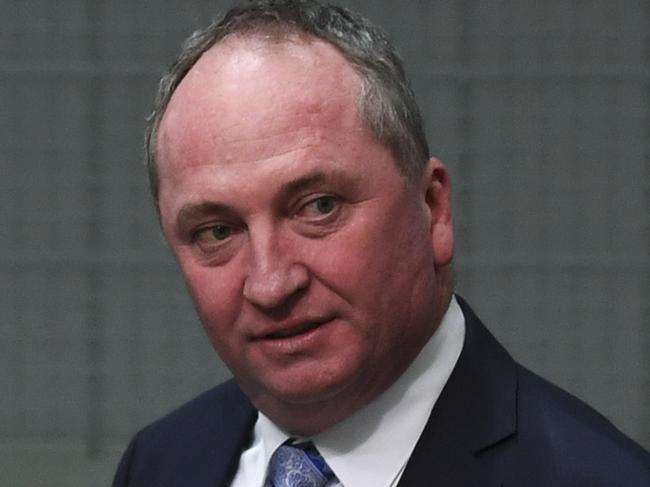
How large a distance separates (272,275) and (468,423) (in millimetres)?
438

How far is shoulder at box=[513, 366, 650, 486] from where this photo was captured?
251 cm

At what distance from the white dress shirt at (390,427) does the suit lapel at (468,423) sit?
0.7 inches

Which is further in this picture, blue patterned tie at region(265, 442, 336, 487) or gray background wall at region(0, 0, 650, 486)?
gray background wall at region(0, 0, 650, 486)

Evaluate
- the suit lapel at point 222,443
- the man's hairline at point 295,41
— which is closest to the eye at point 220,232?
the man's hairline at point 295,41

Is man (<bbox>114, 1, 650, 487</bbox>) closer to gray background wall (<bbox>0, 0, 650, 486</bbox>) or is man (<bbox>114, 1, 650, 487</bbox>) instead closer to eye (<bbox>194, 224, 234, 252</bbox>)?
eye (<bbox>194, 224, 234, 252</bbox>)

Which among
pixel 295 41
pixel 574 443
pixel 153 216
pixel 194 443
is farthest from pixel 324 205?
pixel 153 216

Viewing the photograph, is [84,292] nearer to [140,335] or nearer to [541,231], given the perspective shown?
[140,335]

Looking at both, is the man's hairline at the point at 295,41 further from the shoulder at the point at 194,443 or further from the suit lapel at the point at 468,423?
the shoulder at the point at 194,443

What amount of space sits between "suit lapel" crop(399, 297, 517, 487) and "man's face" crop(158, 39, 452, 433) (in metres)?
0.16

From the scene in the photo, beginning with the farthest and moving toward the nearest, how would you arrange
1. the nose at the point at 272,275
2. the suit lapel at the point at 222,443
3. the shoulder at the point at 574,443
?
the suit lapel at the point at 222,443 < the shoulder at the point at 574,443 < the nose at the point at 272,275

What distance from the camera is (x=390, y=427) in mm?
2592

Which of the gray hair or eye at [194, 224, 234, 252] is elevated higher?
the gray hair

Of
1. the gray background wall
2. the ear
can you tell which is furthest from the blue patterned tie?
the gray background wall

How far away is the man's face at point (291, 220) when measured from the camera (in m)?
2.38
